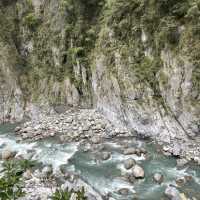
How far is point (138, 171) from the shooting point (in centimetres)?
1496

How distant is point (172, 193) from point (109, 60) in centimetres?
1171

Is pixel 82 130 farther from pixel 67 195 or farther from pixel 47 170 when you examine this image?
pixel 67 195

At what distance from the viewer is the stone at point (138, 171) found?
1479 cm

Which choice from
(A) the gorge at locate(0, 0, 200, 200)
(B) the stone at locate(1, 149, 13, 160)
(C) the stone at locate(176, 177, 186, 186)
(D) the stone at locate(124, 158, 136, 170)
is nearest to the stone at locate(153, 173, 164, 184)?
(A) the gorge at locate(0, 0, 200, 200)

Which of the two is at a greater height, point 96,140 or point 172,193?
point 96,140

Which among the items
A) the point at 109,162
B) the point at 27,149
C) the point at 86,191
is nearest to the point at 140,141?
the point at 109,162

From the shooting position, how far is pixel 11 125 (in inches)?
930

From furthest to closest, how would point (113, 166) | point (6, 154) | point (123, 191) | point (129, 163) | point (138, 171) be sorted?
point (6, 154) < point (113, 166) < point (129, 163) < point (138, 171) < point (123, 191)

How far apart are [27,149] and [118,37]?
11301 millimetres

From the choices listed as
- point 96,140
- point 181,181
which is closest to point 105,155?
point 96,140

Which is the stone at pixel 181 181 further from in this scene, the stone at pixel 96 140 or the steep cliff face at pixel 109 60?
the stone at pixel 96 140

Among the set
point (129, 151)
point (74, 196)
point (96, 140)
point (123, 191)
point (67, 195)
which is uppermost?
point (67, 195)

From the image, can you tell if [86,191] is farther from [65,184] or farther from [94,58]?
[94,58]

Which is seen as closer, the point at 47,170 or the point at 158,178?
the point at 158,178
